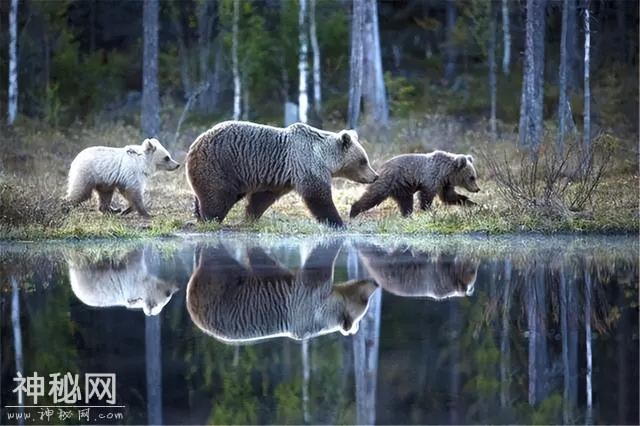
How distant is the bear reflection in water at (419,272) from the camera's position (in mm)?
10695

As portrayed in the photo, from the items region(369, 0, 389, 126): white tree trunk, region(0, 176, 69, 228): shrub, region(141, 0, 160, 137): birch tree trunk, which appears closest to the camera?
region(0, 176, 69, 228): shrub

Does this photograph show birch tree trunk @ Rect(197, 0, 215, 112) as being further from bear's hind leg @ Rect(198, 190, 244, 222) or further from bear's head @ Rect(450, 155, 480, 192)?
bear's hind leg @ Rect(198, 190, 244, 222)

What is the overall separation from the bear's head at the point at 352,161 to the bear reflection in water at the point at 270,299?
9.99ft

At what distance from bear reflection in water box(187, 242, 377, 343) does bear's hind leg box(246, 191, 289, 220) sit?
2885mm

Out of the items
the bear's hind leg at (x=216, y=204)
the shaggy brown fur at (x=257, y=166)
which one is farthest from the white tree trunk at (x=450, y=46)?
the bear's hind leg at (x=216, y=204)

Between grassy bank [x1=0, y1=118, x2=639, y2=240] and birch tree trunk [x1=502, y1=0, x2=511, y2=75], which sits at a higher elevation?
birch tree trunk [x1=502, y1=0, x2=511, y2=75]

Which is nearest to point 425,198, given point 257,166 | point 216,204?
point 257,166

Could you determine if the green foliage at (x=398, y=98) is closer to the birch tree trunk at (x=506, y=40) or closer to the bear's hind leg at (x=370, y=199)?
the birch tree trunk at (x=506, y=40)

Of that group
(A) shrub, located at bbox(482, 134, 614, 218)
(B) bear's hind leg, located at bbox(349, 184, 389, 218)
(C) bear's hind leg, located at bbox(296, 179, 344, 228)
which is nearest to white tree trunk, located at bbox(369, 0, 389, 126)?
(B) bear's hind leg, located at bbox(349, 184, 389, 218)

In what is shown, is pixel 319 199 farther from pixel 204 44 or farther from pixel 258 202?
pixel 204 44

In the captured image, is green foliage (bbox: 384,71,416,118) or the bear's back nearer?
the bear's back

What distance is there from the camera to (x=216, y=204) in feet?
48.6

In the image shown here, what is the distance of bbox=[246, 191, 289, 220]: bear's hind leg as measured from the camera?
1555 centimetres

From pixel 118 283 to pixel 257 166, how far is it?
4.04 metres
